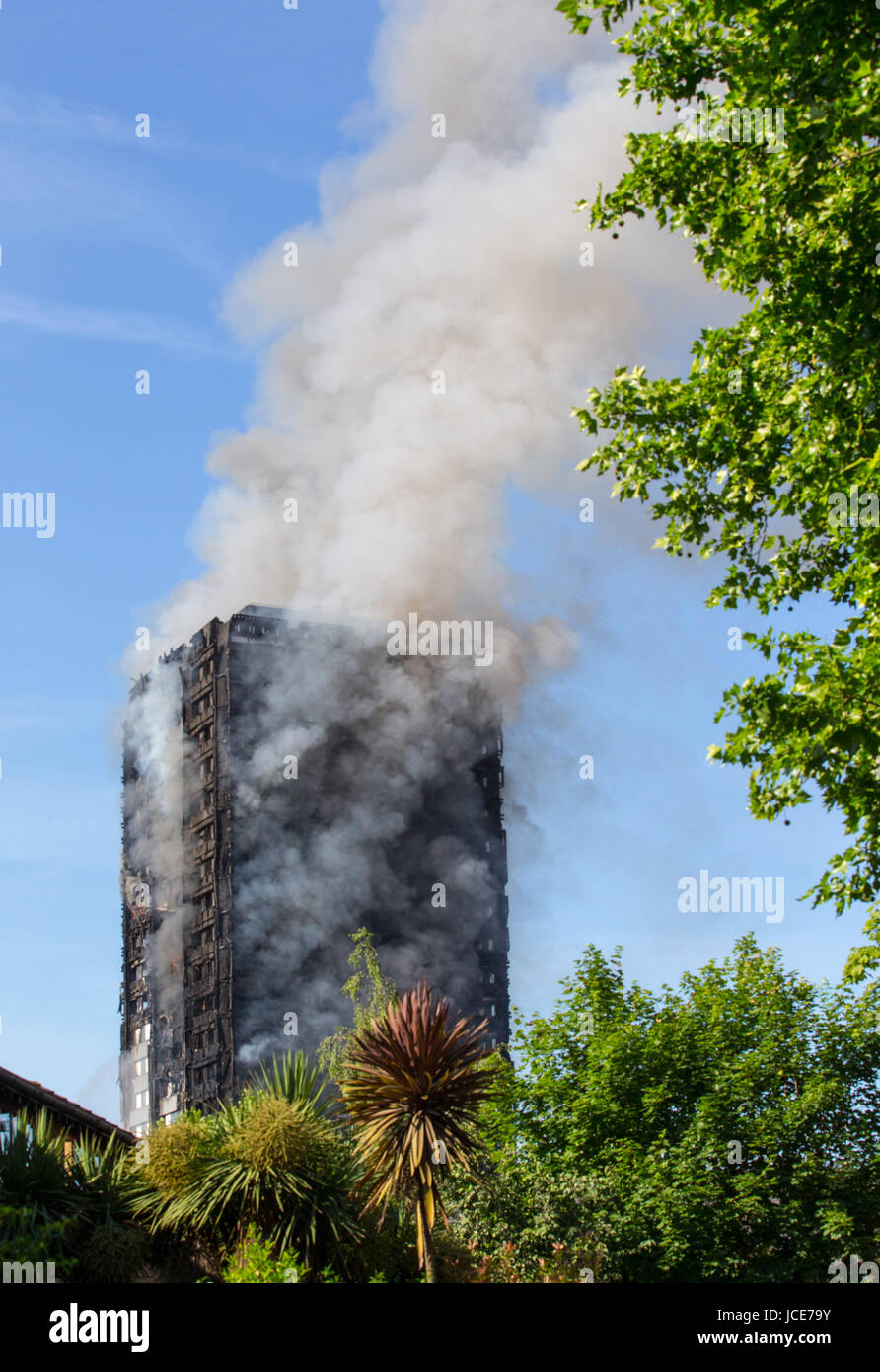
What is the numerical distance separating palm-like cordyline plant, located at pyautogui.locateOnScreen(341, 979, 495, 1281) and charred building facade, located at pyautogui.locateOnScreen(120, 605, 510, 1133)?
96.4m

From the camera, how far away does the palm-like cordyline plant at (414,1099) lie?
2597cm

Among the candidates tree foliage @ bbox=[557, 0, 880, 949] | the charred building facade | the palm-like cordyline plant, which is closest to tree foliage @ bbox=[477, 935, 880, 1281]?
the palm-like cordyline plant

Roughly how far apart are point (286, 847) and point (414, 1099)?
10385 cm

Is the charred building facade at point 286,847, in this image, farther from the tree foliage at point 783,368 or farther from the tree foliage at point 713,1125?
the tree foliage at point 783,368

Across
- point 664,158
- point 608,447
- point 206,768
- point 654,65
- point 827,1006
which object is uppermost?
point 206,768

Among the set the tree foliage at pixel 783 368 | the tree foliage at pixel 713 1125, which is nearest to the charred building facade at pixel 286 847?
the tree foliage at pixel 713 1125

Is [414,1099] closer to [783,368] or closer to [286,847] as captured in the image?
[783,368]

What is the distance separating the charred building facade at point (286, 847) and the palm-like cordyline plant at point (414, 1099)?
96.4 meters
